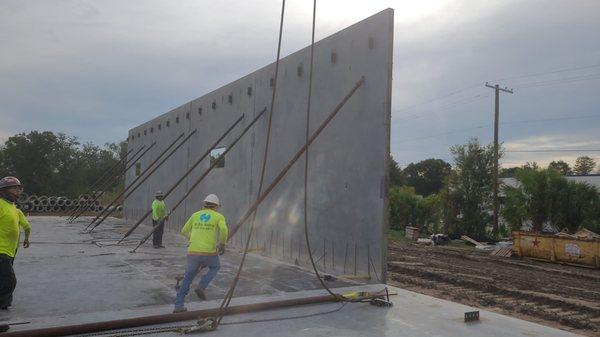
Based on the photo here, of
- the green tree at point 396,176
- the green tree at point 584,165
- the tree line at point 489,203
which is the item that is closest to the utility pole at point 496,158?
the tree line at point 489,203

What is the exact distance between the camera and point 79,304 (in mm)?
6297

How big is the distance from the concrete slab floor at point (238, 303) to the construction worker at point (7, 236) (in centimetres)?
28

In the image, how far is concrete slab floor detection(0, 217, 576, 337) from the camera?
5.59 meters

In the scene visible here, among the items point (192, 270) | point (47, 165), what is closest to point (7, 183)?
point (192, 270)

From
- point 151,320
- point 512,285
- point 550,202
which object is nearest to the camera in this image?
point 151,320

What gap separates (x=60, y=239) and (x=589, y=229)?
21.3 m

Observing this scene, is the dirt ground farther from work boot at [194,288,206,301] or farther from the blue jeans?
the blue jeans

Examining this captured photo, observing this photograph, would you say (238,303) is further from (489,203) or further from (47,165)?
(47,165)

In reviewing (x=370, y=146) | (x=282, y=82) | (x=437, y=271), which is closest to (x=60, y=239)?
(x=282, y=82)

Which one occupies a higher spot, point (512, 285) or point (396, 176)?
point (396, 176)

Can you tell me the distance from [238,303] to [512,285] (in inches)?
321

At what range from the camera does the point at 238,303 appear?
6.54 m

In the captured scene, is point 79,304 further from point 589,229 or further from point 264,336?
point 589,229

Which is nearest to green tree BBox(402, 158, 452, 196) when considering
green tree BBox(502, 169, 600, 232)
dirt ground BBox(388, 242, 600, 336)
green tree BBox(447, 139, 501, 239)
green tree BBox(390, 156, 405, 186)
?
green tree BBox(390, 156, 405, 186)
